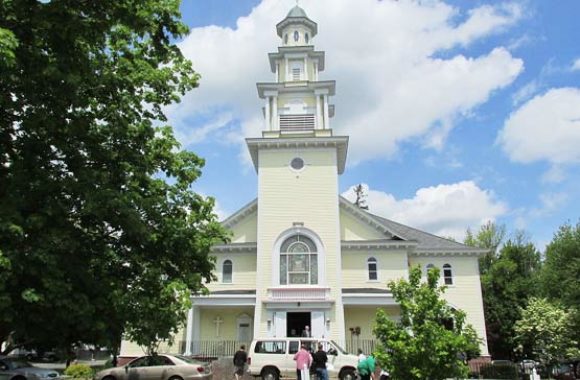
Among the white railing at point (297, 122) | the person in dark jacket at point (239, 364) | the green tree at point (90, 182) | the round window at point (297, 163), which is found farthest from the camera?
the white railing at point (297, 122)

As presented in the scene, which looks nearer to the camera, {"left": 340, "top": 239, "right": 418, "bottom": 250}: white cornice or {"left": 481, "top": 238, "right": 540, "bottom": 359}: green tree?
{"left": 340, "top": 239, "right": 418, "bottom": 250}: white cornice

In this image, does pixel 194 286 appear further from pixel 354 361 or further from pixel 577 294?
pixel 577 294

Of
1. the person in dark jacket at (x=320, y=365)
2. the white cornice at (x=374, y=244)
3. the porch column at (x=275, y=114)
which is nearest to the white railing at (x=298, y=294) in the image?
the white cornice at (x=374, y=244)

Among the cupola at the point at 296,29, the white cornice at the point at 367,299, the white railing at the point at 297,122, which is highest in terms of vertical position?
the cupola at the point at 296,29

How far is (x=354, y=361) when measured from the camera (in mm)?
21250

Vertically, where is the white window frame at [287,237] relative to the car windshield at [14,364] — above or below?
above

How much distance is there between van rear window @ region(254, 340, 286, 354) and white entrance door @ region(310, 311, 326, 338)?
25.8 feet

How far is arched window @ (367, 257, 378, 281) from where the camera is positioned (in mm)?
33125

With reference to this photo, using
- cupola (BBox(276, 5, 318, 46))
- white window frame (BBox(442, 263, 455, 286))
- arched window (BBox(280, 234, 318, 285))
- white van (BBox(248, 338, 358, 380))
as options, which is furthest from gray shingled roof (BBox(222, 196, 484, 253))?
white van (BBox(248, 338, 358, 380))

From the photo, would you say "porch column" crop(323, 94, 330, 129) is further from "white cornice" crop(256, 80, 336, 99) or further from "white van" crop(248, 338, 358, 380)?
"white van" crop(248, 338, 358, 380)

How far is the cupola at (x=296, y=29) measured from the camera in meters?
37.1

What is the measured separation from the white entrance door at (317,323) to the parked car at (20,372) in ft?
44.7

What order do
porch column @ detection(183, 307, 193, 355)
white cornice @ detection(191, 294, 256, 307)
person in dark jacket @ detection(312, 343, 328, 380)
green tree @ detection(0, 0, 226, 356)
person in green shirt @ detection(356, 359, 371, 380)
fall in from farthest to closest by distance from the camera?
white cornice @ detection(191, 294, 256, 307), porch column @ detection(183, 307, 193, 355), person in dark jacket @ detection(312, 343, 328, 380), person in green shirt @ detection(356, 359, 371, 380), green tree @ detection(0, 0, 226, 356)

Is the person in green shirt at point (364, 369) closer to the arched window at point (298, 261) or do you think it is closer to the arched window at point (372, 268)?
the arched window at point (298, 261)
